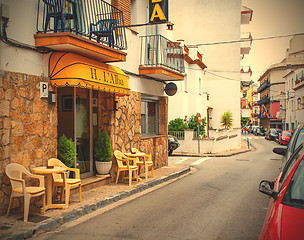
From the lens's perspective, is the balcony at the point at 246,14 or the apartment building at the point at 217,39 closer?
the apartment building at the point at 217,39

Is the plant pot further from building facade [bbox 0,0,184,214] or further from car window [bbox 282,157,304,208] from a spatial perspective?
car window [bbox 282,157,304,208]

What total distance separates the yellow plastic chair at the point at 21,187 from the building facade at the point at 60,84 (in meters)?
0.17

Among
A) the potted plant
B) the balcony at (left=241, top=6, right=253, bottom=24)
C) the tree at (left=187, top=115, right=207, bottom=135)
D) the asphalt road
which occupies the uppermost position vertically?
the balcony at (left=241, top=6, right=253, bottom=24)

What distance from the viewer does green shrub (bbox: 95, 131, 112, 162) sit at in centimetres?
1030

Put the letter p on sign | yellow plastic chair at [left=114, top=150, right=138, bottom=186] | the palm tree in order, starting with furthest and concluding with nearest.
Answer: the palm tree
yellow plastic chair at [left=114, top=150, right=138, bottom=186]
the letter p on sign

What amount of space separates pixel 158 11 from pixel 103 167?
5.37 meters

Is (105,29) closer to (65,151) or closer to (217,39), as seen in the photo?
(65,151)

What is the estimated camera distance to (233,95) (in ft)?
115

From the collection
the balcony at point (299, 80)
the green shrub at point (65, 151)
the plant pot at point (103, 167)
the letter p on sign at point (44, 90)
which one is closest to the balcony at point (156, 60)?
the plant pot at point (103, 167)

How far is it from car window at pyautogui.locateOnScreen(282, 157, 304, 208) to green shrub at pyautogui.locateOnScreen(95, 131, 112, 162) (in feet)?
24.0

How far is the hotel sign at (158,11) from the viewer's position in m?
10.8

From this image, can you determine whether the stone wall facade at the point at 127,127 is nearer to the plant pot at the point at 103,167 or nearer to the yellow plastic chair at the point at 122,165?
the yellow plastic chair at the point at 122,165

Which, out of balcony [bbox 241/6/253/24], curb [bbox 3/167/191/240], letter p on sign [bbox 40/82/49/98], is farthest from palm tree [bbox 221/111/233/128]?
letter p on sign [bbox 40/82/49/98]

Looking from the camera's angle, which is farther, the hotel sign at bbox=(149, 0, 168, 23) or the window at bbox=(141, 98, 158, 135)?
the window at bbox=(141, 98, 158, 135)
